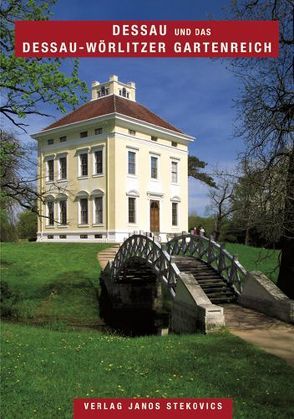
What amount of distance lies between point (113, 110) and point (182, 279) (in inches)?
1021

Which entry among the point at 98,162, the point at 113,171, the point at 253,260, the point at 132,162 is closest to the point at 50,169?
the point at 98,162

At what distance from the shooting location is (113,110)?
1561 inches

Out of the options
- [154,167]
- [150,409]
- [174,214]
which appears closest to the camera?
[150,409]

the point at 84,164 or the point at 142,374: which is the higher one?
the point at 84,164

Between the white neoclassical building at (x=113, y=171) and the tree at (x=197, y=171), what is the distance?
11564 millimetres

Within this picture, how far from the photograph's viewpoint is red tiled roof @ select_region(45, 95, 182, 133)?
135 ft

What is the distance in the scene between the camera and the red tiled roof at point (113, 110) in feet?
135

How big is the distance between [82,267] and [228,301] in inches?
560

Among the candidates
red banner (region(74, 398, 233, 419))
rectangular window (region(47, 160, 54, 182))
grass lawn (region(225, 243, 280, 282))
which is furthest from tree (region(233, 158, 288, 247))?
rectangular window (region(47, 160, 54, 182))

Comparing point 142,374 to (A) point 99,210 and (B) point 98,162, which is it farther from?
(B) point 98,162

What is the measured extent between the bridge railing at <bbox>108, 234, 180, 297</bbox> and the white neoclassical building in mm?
11267

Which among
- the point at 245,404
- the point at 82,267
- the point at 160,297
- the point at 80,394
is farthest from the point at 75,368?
the point at 82,267

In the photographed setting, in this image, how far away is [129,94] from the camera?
153 ft

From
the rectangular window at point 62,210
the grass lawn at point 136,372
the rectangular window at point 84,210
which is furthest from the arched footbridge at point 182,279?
the rectangular window at point 62,210
